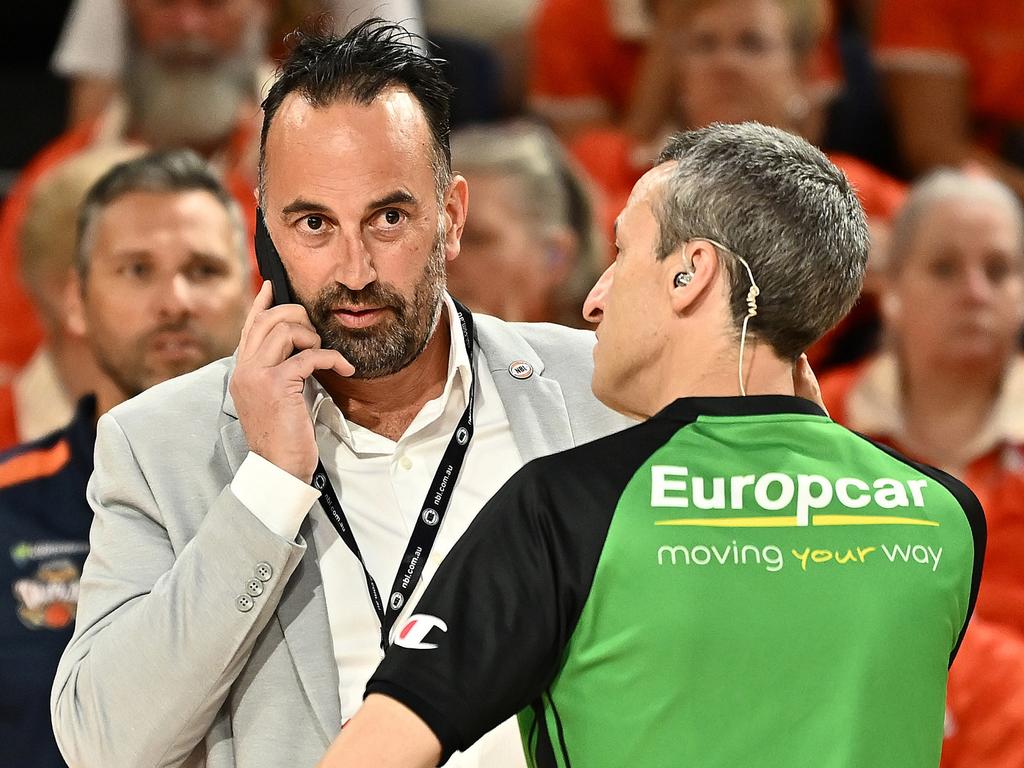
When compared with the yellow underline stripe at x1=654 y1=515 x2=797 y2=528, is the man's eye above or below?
below

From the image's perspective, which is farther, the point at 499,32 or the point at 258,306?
the point at 499,32

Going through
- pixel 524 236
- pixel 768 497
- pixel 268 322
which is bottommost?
pixel 524 236

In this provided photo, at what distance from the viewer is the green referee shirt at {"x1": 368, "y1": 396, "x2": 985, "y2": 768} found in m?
1.58

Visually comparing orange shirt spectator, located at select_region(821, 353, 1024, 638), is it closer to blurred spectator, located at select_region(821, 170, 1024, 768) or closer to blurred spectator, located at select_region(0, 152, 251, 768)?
blurred spectator, located at select_region(821, 170, 1024, 768)

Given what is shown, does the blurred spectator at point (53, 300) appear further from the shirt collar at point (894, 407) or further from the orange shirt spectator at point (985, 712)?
the orange shirt spectator at point (985, 712)

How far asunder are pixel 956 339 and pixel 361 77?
2517 mm

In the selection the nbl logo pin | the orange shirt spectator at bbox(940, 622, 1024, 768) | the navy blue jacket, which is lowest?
the orange shirt spectator at bbox(940, 622, 1024, 768)

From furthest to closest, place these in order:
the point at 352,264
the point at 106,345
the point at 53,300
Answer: the point at 53,300 < the point at 106,345 < the point at 352,264

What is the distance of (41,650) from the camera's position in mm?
3061

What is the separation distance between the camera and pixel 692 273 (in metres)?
1.72

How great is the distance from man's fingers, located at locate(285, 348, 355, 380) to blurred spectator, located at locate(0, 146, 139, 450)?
7.38ft

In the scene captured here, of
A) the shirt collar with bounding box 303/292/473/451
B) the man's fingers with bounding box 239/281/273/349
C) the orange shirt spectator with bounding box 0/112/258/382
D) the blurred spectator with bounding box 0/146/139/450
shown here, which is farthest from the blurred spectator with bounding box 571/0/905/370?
the man's fingers with bounding box 239/281/273/349

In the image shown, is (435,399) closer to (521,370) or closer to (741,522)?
(521,370)

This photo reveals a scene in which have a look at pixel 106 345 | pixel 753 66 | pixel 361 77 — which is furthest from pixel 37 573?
pixel 753 66
